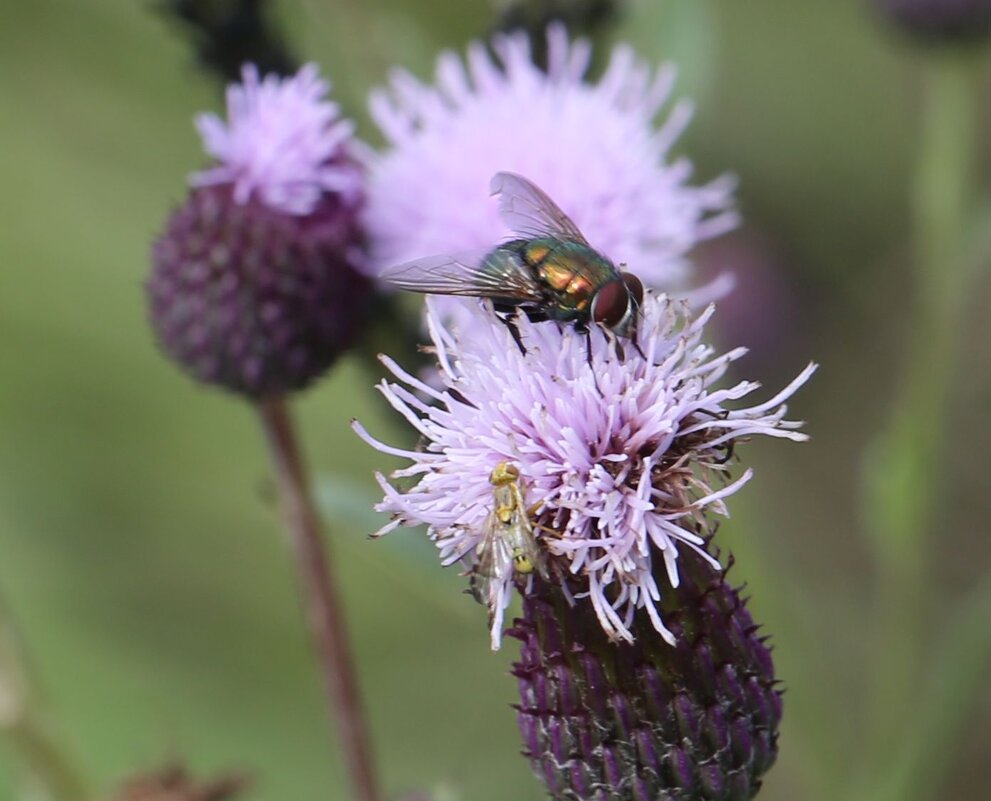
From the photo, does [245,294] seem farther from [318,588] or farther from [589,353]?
[589,353]

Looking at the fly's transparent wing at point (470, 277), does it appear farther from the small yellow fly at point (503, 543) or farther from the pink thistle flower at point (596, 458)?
the small yellow fly at point (503, 543)

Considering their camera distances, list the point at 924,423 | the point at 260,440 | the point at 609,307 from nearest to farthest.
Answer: the point at 609,307, the point at 924,423, the point at 260,440

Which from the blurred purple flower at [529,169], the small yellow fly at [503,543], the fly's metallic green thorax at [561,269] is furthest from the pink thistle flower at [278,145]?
the small yellow fly at [503,543]

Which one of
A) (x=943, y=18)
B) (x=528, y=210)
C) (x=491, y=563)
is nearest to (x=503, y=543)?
(x=491, y=563)

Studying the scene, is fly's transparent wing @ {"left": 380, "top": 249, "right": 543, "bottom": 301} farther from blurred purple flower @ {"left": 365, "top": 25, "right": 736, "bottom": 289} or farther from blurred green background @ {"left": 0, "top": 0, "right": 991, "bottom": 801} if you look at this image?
blurred green background @ {"left": 0, "top": 0, "right": 991, "bottom": 801}

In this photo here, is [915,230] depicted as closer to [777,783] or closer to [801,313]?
[801,313]

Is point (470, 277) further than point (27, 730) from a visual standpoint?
No

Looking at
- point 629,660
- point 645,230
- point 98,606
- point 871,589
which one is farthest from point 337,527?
point 871,589
